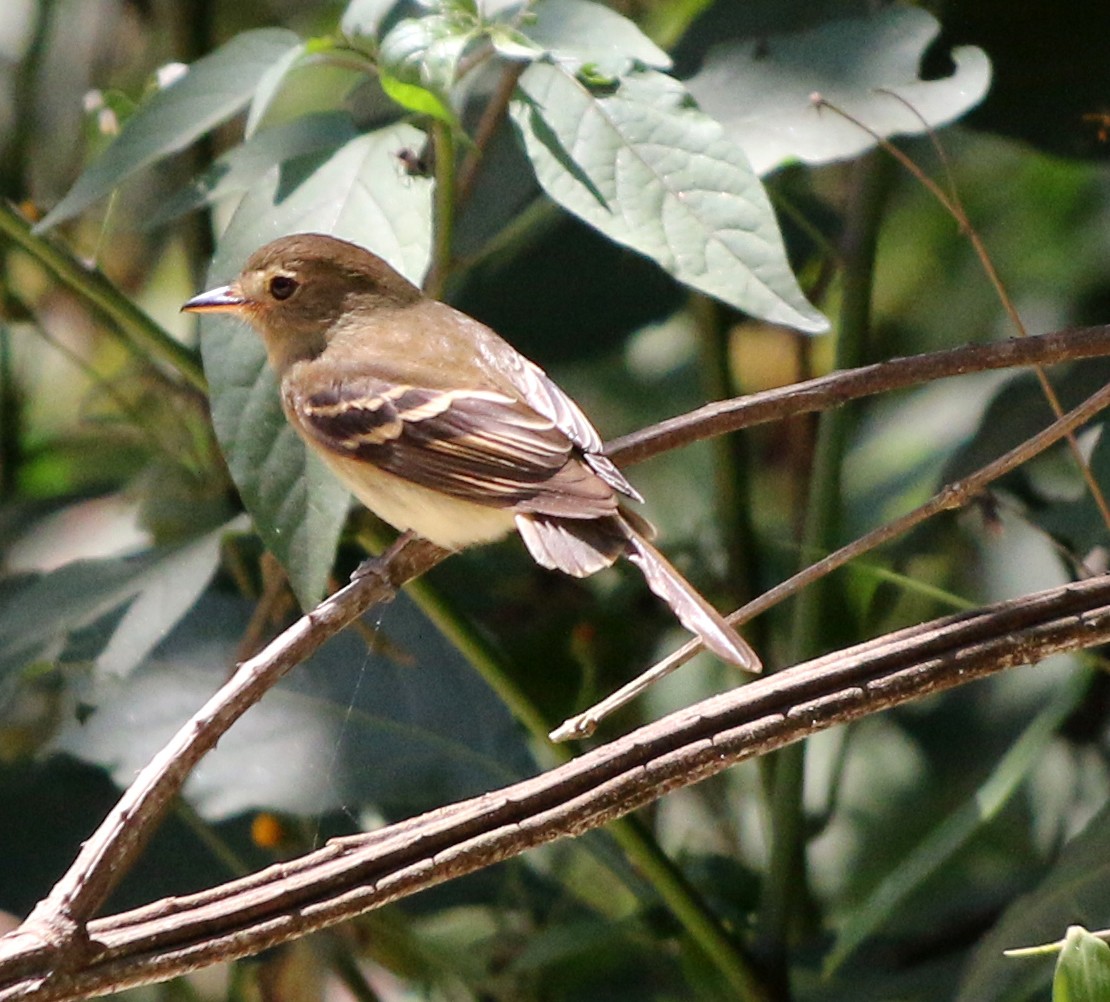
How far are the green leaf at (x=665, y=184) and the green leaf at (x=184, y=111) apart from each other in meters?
0.42

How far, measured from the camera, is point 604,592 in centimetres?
374

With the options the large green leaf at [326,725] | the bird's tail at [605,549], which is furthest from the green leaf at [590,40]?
the large green leaf at [326,725]

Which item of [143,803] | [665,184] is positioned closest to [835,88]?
[665,184]

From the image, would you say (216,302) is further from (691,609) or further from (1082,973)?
(1082,973)

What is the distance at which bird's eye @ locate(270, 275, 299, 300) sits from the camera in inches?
119

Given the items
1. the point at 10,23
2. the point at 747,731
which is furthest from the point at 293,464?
the point at 10,23

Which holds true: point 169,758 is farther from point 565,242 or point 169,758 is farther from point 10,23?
point 10,23

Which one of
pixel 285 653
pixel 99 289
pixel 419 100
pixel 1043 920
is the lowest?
pixel 1043 920

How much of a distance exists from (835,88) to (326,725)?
1417 mm

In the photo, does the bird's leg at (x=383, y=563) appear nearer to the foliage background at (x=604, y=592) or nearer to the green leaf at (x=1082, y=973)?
the foliage background at (x=604, y=592)

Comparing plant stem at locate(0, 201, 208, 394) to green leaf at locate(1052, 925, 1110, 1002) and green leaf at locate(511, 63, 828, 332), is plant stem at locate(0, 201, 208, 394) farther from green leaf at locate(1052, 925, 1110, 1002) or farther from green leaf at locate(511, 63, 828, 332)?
green leaf at locate(1052, 925, 1110, 1002)

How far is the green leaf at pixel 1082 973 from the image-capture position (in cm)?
126

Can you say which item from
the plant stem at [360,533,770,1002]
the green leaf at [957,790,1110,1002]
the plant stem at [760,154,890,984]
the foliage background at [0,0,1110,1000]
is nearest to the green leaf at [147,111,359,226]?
the foliage background at [0,0,1110,1000]

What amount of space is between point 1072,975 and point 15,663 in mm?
1841
